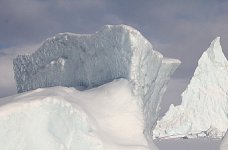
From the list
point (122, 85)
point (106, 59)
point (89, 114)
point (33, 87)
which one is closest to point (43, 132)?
point (89, 114)

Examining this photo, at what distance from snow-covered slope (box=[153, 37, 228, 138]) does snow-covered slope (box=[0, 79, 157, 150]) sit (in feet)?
191

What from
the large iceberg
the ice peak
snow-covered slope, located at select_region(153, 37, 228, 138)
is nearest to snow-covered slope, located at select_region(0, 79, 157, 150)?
the large iceberg

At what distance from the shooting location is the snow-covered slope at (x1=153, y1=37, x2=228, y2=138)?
71938 millimetres

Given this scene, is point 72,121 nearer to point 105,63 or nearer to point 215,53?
point 105,63

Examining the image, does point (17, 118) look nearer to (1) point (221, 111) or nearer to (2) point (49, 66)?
(2) point (49, 66)

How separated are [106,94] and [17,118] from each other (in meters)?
3.64

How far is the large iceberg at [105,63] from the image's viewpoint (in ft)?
48.6

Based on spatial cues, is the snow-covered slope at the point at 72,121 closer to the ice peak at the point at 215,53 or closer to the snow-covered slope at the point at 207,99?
the ice peak at the point at 215,53

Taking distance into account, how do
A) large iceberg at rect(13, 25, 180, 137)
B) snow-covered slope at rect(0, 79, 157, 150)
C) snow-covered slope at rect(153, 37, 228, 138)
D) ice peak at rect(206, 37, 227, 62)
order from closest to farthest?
snow-covered slope at rect(0, 79, 157, 150)
large iceberg at rect(13, 25, 180, 137)
ice peak at rect(206, 37, 227, 62)
snow-covered slope at rect(153, 37, 228, 138)

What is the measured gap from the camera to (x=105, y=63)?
15.7m

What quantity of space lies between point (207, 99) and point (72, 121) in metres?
67.8

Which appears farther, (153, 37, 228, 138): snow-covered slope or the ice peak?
(153, 37, 228, 138): snow-covered slope

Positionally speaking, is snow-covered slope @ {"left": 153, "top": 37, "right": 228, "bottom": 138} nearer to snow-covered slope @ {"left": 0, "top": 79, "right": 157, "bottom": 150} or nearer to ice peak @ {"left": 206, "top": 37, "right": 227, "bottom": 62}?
ice peak @ {"left": 206, "top": 37, "right": 227, "bottom": 62}

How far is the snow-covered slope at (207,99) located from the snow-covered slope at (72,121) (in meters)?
58.3
